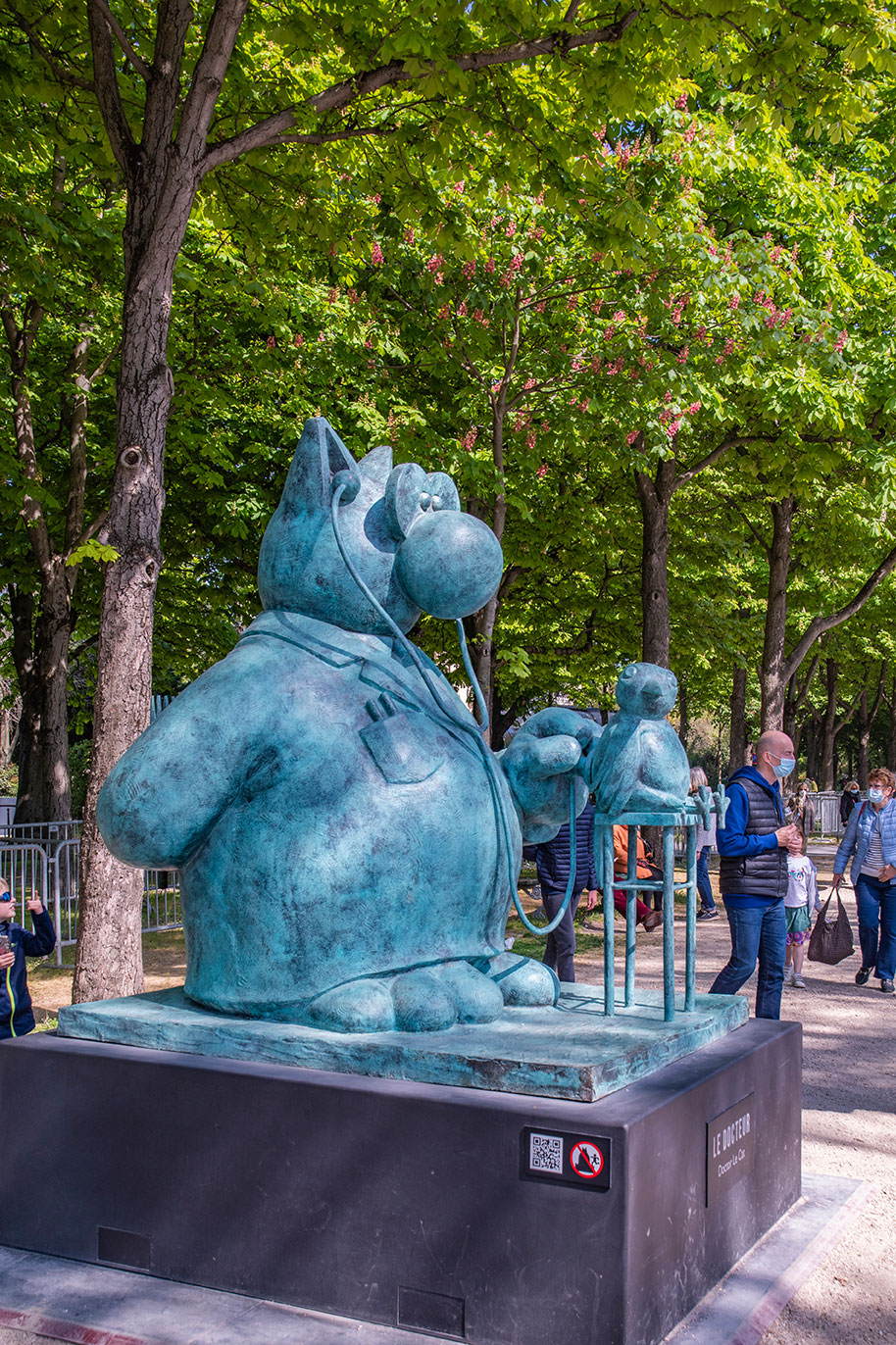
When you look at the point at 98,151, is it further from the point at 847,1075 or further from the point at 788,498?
the point at 788,498

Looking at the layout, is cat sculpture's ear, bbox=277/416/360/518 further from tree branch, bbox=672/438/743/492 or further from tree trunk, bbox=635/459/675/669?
tree branch, bbox=672/438/743/492

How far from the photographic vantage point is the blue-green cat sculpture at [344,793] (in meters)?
3.24

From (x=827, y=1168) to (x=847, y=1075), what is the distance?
6.06 ft

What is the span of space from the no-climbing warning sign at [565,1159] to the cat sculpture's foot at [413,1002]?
53 centimetres

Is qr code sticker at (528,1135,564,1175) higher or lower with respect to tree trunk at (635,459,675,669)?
lower

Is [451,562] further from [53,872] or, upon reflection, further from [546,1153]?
[53,872]

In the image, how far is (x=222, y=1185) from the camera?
3.16m

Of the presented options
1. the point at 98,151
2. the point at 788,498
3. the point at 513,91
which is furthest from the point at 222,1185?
the point at 788,498

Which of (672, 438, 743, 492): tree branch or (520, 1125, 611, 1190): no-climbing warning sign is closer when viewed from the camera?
(520, 1125, 611, 1190): no-climbing warning sign

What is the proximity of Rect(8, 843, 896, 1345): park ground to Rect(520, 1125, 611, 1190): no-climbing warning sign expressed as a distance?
3.07ft

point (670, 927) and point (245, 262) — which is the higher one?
point (245, 262)

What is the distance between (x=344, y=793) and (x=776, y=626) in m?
13.8

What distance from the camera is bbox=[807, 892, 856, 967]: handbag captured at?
8.84 metres

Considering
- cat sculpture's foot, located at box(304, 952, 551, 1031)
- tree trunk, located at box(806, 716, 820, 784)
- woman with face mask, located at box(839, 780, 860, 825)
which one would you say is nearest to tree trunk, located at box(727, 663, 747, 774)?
woman with face mask, located at box(839, 780, 860, 825)
